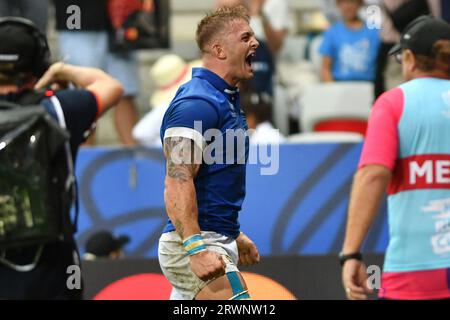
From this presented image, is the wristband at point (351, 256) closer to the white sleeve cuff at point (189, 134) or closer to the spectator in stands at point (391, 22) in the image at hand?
the white sleeve cuff at point (189, 134)

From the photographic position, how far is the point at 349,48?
1168 centimetres

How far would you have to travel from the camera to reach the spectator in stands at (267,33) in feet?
38.4

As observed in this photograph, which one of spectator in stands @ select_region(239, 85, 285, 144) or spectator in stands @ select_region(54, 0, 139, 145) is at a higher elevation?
spectator in stands @ select_region(54, 0, 139, 145)

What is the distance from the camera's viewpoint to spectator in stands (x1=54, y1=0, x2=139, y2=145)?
11.1 m

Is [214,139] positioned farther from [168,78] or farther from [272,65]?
[272,65]

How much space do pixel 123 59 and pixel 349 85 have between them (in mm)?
2239

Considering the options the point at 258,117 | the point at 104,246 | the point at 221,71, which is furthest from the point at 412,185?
the point at 258,117

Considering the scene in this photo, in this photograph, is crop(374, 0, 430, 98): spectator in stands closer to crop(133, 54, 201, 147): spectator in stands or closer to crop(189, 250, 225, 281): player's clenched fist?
crop(133, 54, 201, 147): spectator in stands

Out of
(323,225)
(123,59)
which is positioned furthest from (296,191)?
(123,59)

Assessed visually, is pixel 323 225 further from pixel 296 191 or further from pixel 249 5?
pixel 249 5

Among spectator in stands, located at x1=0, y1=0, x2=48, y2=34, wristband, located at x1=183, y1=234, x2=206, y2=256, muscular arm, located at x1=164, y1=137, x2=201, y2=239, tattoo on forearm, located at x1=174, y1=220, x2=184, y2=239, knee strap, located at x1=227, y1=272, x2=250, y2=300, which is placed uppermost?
spectator in stands, located at x1=0, y1=0, x2=48, y2=34

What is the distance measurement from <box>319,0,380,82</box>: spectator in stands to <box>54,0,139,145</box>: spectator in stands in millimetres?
2033

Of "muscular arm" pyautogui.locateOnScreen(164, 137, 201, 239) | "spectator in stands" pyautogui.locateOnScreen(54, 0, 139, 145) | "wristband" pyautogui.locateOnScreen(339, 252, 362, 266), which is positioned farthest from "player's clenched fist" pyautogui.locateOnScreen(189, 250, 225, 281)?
"spectator in stands" pyautogui.locateOnScreen(54, 0, 139, 145)
